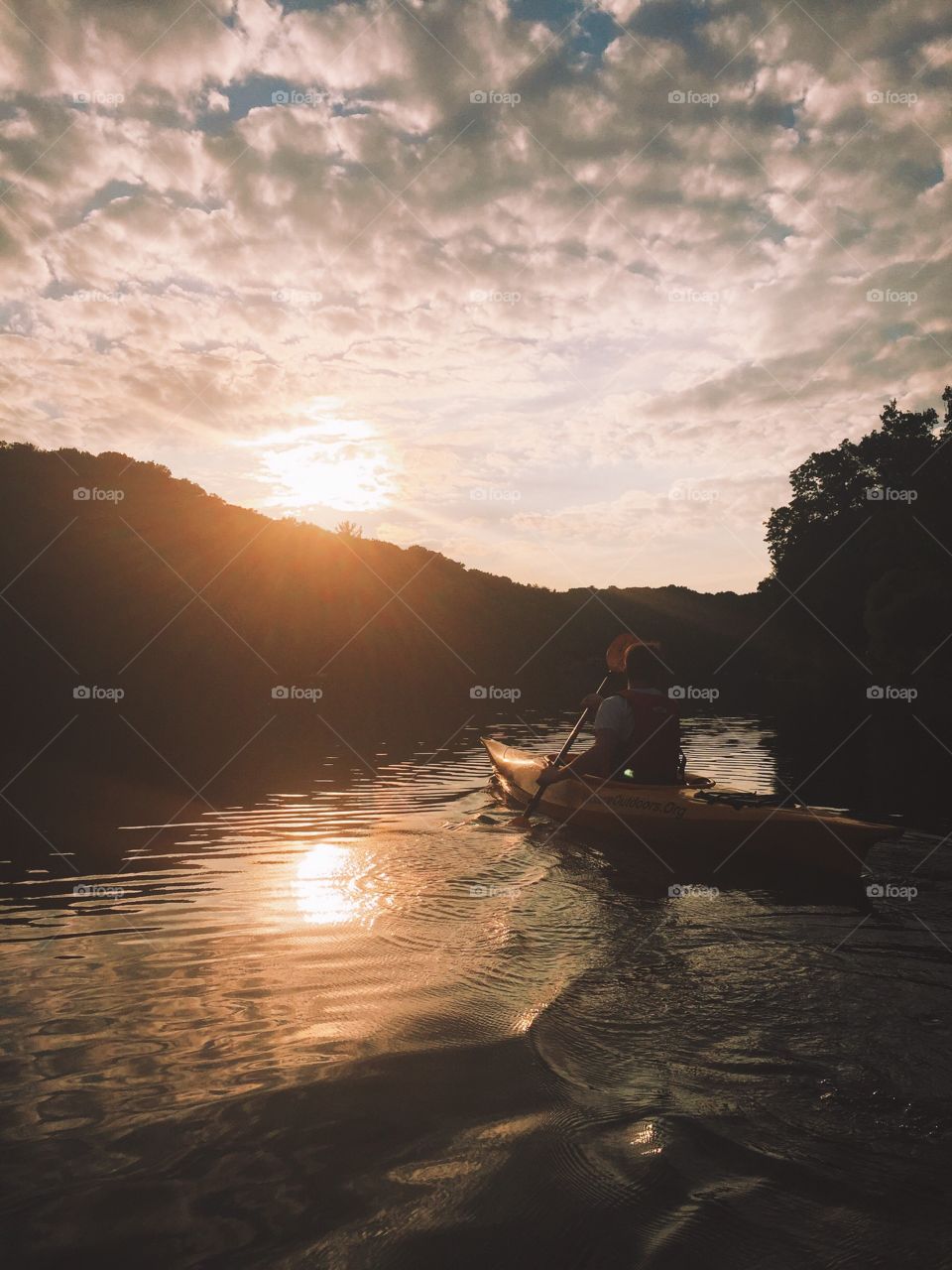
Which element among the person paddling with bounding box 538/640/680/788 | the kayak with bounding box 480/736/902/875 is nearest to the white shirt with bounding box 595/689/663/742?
the person paddling with bounding box 538/640/680/788

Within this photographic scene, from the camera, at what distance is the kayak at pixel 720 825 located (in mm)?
7223

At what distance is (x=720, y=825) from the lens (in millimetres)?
7840

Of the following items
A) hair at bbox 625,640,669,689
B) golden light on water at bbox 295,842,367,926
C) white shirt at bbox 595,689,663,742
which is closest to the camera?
golden light on water at bbox 295,842,367,926

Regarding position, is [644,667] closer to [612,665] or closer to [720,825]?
[612,665]

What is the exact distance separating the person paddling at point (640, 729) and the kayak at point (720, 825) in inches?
6.5

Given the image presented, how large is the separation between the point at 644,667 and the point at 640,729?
739 millimetres

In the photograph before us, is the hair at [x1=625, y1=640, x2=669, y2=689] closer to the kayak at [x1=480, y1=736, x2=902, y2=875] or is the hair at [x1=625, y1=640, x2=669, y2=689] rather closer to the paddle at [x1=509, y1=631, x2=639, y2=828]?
the paddle at [x1=509, y1=631, x2=639, y2=828]

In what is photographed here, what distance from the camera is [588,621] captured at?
86.4 meters

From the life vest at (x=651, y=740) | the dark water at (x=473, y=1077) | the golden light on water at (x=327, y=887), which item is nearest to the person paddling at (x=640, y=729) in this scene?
the life vest at (x=651, y=740)

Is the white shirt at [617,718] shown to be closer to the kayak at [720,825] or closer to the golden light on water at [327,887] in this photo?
the kayak at [720,825]

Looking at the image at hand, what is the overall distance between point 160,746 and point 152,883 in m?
13.2

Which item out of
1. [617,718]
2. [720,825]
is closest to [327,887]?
[617,718]

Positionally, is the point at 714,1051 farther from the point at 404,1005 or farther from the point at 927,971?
the point at 927,971

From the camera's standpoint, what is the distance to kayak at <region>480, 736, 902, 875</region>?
23.7ft
